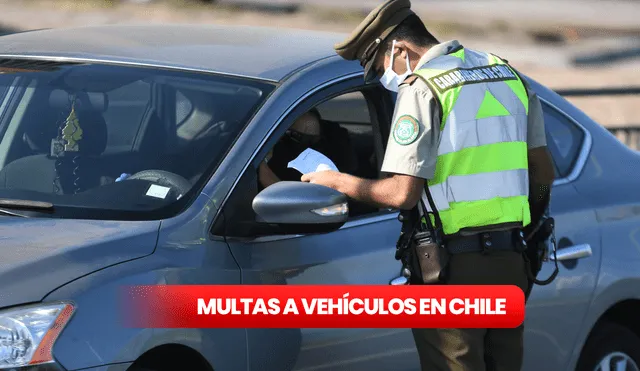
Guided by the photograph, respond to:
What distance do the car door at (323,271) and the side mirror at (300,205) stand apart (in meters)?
0.10

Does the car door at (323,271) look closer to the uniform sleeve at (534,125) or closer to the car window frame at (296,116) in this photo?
the car window frame at (296,116)

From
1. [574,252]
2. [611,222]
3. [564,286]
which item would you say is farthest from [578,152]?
[564,286]

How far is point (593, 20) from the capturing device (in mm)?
39281

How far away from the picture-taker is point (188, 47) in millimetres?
4477

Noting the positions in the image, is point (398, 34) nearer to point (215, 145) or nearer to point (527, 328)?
point (215, 145)

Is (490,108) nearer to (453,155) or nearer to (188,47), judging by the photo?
(453,155)

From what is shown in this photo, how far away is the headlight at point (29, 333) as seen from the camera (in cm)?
317

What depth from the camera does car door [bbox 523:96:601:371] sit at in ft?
14.9

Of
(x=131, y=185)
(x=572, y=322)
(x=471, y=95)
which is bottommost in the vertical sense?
(x=572, y=322)

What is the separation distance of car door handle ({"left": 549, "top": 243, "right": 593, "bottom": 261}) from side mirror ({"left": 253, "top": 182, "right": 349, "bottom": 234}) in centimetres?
114

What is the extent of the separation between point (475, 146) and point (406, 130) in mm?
240

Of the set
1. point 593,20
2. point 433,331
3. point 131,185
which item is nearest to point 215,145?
point 131,185

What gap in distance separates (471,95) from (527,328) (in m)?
1.04

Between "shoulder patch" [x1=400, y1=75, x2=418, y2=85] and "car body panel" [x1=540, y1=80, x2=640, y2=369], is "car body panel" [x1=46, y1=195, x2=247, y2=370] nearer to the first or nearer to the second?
"shoulder patch" [x1=400, y1=75, x2=418, y2=85]
